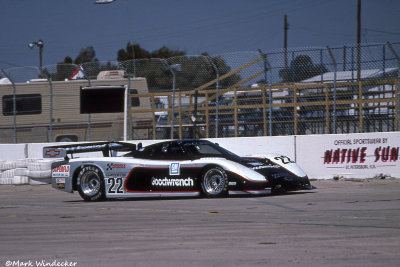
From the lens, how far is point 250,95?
1686cm

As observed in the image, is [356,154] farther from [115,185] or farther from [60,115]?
[60,115]

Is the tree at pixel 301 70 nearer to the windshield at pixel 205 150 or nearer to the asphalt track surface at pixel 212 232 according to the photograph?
the windshield at pixel 205 150

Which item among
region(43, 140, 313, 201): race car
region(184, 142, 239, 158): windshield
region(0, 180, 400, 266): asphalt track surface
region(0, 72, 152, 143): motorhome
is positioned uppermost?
region(0, 72, 152, 143): motorhome

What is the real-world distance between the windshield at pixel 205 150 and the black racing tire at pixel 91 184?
181 centimetres

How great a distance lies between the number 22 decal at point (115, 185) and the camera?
11.7 m

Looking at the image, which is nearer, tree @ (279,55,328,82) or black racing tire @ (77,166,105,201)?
black racing tire @ (77,166,105,201)

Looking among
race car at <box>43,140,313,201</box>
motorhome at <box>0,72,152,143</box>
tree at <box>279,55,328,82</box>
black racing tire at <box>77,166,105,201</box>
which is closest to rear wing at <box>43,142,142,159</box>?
race car at <box>43,140,313,201</box>

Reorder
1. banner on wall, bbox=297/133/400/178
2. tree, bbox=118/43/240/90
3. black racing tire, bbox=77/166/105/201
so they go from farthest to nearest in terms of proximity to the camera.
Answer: tree, bbox=118/43/240/90 → banner on wall, bbox=297/133/400/178 → black racing tire, bbox=77/166/105/201

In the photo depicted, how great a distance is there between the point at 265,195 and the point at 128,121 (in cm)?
740

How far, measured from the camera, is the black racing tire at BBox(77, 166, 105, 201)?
12.0 metres

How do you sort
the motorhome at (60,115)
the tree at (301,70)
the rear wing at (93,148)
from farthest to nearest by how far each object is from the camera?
the motorhome at (60,115)
the tree at (301,70)
the rear wing at (93,148)

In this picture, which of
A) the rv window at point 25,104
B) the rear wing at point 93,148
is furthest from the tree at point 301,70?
the rv window at point 25,104

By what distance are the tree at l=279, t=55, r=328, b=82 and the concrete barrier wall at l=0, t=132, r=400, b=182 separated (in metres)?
1.62

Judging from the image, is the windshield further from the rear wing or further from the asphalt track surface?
the rear wing
